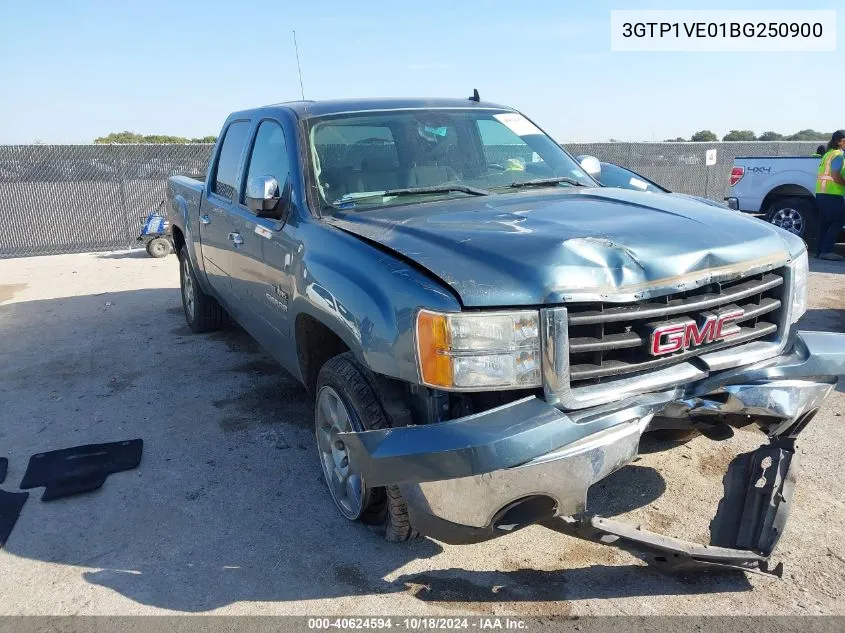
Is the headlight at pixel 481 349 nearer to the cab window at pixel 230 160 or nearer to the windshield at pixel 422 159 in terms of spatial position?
the windshield at pixel 422 159

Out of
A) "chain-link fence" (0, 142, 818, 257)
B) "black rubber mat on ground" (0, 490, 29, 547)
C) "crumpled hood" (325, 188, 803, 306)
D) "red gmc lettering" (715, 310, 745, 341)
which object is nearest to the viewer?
"crumpled hood" (325, 188, 803, 306)

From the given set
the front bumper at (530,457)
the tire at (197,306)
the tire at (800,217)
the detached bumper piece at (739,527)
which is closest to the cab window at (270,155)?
the front bumper at (530,457)

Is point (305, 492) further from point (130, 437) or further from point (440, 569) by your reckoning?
point (130, 437)

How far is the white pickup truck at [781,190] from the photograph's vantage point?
406 inches

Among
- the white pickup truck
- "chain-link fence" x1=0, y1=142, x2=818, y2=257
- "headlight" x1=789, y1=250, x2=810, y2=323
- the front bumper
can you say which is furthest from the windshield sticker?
"chain-link fence" x1=0, y1=142, x2=818, y2=257

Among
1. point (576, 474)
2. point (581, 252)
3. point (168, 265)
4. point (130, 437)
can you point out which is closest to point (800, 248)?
point (581, 252)

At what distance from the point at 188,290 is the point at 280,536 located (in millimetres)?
4136

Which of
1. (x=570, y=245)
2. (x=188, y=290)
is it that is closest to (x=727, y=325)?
(x=570, y=245)

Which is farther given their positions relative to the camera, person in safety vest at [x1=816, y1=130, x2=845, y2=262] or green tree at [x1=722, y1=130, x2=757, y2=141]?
green tree at [x1=722, y1=130, x2=757, y2=141]

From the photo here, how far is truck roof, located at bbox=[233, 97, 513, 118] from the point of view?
164 inches

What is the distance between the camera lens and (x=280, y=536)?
3.37m

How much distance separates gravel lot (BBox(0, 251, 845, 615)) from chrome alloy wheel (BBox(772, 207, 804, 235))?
6.44 m

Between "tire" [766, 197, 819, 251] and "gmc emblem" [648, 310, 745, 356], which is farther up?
"gmc emblem" [648, 310, 745, 356]

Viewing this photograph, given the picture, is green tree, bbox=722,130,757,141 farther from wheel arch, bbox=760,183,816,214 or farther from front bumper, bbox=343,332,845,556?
front bumper, bbox=343,332,845,556
